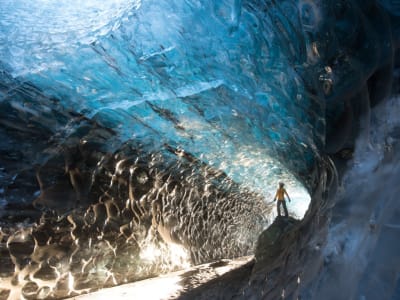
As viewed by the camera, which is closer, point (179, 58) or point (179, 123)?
point (179, 58)

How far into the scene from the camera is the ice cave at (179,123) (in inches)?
42.1

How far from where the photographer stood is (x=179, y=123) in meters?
1.84

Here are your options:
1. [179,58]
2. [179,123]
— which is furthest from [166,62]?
[179,123]

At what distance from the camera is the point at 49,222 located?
1.39 meters

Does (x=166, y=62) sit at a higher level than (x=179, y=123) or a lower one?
higher

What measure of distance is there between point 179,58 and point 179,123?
62cm

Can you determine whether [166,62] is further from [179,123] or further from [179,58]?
[179,123]

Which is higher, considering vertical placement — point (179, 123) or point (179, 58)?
point (179, 58)

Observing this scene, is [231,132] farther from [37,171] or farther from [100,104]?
[37,171]

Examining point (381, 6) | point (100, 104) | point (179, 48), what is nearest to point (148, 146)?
point (100, 104)

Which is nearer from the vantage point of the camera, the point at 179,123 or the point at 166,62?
the point at 166,62

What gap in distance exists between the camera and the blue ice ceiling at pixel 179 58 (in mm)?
1082

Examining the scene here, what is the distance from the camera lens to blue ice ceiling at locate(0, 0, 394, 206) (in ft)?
3.55

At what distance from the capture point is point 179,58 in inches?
50.4
